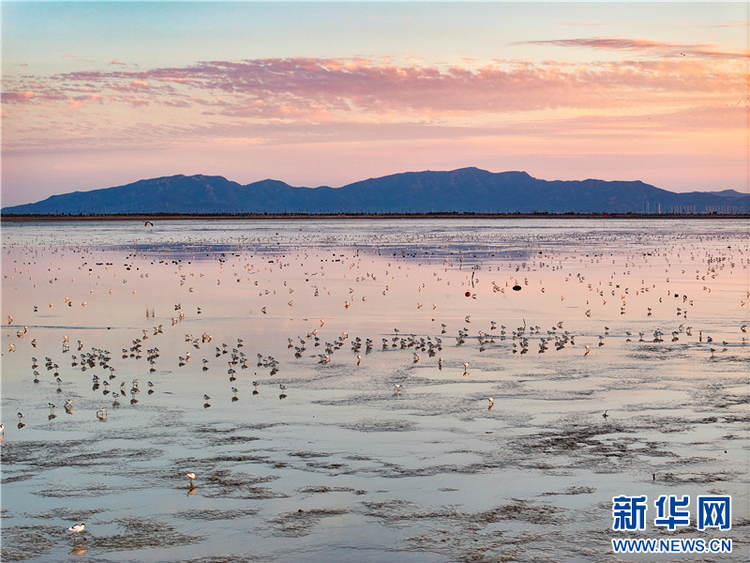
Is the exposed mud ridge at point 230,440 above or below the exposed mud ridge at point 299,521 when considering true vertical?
above

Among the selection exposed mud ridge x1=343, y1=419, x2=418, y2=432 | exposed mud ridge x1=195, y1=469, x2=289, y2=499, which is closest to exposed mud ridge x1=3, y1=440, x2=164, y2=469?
exposed mud ridge x1=195, y1=469, x2=289, y2=499

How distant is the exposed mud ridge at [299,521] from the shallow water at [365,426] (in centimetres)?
4

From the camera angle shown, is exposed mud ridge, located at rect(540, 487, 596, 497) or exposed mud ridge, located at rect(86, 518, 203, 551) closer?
exposed mud ridge, located at rect(86, 518, 203, 551)

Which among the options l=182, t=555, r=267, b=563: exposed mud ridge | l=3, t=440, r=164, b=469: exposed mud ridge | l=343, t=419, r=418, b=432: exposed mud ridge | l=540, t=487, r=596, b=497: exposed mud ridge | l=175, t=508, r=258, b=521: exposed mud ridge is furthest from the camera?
l=343, t=419, r=418, b=432: exposed mud ridge

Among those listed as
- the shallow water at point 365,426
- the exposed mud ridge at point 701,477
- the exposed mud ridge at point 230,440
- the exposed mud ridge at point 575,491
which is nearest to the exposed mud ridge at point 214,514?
the shallow water at point 365,426

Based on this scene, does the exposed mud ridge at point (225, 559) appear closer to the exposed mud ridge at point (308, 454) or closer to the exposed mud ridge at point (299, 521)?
the exposed mud ridge at point (299, 521)

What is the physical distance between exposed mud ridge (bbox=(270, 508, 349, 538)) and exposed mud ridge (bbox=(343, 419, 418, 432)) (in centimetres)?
353

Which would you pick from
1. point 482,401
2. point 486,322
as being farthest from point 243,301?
point 482,401

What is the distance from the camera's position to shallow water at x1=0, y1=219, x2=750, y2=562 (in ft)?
34.3

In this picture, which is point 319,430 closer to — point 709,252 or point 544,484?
point 544,484

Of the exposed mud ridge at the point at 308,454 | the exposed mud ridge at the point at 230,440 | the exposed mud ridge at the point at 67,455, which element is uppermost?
the exposed mud ridge at the point at 230,440

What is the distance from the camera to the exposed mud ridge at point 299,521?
10.5 m

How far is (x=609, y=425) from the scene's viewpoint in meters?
14.6

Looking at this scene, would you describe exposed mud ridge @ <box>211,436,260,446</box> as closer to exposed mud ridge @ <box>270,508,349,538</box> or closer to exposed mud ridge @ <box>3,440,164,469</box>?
exposed mud ridge @ <box>3,440,164,469</box>
